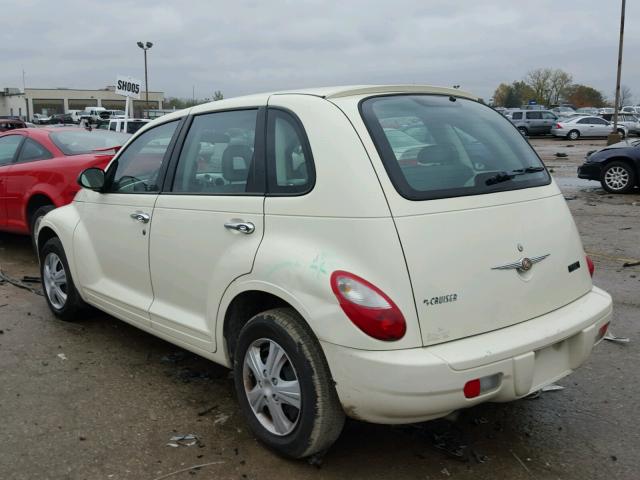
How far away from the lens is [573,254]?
321 cm

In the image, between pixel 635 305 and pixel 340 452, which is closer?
pixel 340 452

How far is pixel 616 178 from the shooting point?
13031 mm

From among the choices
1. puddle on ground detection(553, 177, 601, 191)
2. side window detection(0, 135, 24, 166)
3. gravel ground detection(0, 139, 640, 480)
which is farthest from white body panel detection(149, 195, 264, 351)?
puddle on ground detection(553, 177, 601, 191)

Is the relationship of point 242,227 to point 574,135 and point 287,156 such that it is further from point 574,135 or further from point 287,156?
point 574,135

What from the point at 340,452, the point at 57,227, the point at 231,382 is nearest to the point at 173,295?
the point at 231,382

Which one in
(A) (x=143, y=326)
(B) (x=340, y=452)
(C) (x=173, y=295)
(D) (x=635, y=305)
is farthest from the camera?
(D) (x=635, y=305)

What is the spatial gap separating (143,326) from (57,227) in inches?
55.1

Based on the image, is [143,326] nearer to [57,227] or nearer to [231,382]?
[231,382]

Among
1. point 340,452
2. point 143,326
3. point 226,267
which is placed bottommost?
point 340,452

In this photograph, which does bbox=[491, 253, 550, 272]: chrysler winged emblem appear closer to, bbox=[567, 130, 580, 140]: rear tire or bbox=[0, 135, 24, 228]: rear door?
bbox=[0, 135, 24, 228]: rear door

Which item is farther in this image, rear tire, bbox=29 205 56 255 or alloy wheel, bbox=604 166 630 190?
alloy wheel, bbox=604 166 630 190

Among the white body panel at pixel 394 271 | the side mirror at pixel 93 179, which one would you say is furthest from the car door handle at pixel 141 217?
the side mirror at pixel 93 179

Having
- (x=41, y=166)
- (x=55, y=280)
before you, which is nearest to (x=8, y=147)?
(x=41, y=166)

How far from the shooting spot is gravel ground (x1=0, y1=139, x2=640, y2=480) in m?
3.01
